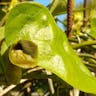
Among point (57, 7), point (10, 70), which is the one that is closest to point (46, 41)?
point (10, 70)

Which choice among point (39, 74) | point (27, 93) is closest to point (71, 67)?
point (39, 74)

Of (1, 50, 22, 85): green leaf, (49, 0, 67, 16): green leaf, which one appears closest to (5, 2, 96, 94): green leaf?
(1, 50, 22, 85): green leaf

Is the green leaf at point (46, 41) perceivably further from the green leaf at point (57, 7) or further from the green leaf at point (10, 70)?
the green leaf at point (57, 7)

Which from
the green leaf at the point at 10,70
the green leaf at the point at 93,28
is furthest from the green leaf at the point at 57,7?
the green leaf at the point at 10,70

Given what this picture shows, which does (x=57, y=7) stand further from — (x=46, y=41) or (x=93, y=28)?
(x=46, y=41)

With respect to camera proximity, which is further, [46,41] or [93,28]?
[93,28]

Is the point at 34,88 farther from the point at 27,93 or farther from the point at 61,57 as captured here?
the point at 61,57
